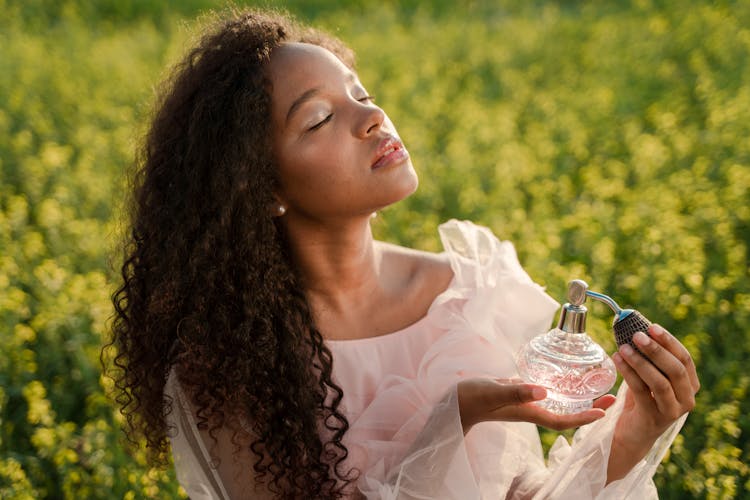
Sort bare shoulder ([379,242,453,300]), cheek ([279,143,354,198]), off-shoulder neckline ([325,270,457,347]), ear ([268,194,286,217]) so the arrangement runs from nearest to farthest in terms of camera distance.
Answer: cheek ([279,143,354,198])
ear ([268,194,286,217])
off-shoulder neckline ([325,270,457,347])
bare shoulder ([379,242,453,300])

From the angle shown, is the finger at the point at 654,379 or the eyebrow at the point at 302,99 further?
the eyebrow at the point at 302,99

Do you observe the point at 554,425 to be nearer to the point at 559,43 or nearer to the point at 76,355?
the point at 76,355

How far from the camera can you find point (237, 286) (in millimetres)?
2152

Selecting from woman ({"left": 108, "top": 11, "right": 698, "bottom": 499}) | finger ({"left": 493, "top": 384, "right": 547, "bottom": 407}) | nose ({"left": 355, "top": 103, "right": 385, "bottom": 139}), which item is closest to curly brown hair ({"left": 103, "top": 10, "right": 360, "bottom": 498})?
woman ({"left": 108, "top": 11, "right": 698, "bottom": 499})

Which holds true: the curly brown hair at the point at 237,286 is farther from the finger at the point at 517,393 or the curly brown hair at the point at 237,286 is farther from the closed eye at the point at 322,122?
the finger at the point at 517,393

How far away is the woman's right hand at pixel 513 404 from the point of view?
1642 mm

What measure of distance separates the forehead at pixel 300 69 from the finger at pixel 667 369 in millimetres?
971

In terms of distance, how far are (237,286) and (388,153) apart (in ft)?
1.75

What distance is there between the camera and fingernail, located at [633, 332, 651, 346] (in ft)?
5.15

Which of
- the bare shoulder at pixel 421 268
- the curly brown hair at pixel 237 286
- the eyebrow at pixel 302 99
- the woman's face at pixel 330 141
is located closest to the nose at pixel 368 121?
the woman's face at pixel 330 141

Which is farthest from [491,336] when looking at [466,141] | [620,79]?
[620,79]

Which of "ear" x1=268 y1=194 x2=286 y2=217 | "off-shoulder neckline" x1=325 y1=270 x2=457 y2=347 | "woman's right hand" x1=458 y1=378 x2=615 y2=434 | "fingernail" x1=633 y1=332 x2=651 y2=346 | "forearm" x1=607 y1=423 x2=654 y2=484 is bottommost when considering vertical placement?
"forearm" x1=607 y1=423 x2=654 y2=484

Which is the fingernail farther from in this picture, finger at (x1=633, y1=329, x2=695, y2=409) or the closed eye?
the closed eye

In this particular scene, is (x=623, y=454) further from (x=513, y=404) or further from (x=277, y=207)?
(x=277, y=207)
